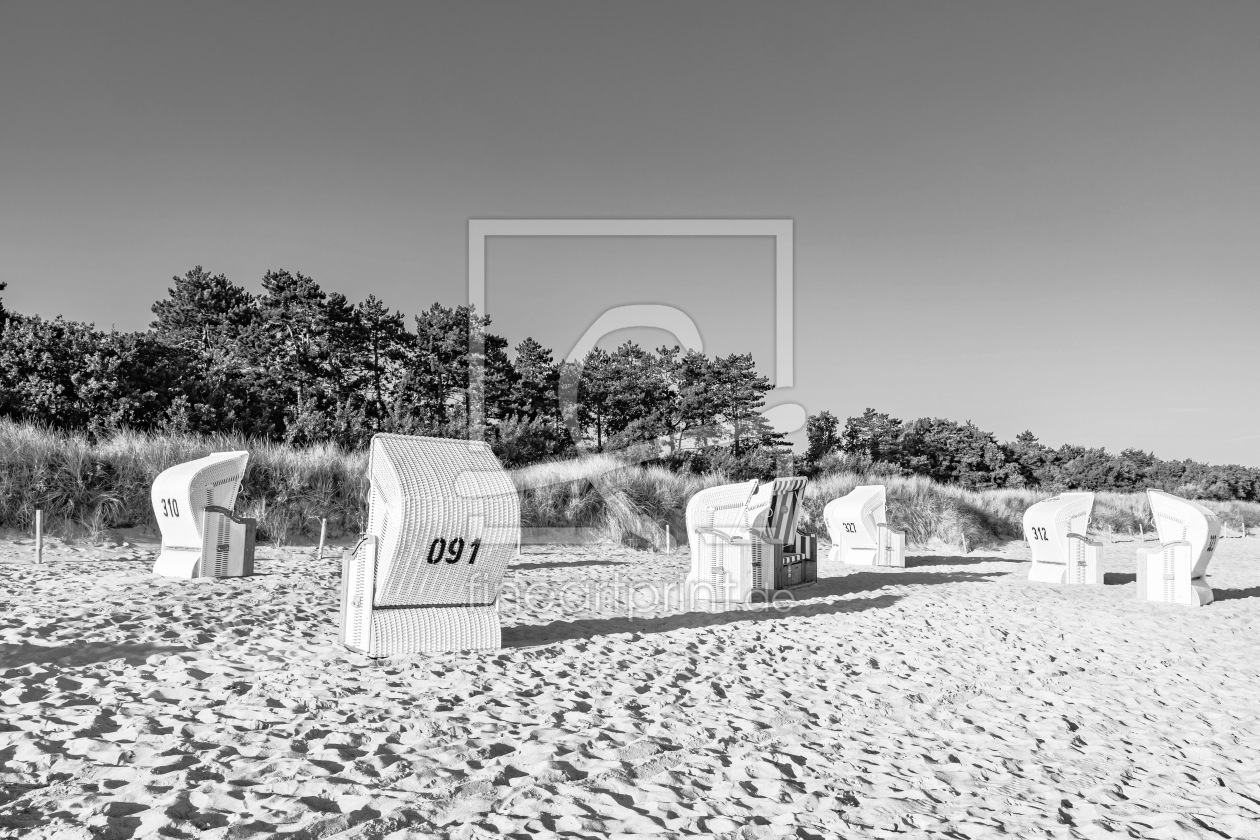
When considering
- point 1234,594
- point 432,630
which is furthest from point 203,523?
point 1234,594

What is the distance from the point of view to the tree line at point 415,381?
2848cm

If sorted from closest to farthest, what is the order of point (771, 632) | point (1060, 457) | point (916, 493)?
point (771, 632) → point (916, 493) → point (1060, 457)

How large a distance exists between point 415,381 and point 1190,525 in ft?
99.3

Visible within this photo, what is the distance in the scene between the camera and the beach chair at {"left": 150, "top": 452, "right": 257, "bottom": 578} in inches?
339

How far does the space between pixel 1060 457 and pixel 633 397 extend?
4083 centimetres

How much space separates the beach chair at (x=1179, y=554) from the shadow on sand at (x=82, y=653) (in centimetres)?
1130

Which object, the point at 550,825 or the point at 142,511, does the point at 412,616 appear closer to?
the point at 550,825

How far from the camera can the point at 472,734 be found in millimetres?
4035

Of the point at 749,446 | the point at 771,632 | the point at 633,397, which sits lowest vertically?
the point at 771,632

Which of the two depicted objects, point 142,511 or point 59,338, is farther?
point 59,338

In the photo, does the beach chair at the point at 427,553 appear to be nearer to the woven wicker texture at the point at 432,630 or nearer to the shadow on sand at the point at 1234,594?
the woven wicker texture at the point at 432,630

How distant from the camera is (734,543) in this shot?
938 centimetres

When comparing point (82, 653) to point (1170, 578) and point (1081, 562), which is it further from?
point (1081, 562)

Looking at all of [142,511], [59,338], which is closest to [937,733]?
[142,511]
